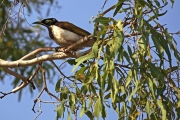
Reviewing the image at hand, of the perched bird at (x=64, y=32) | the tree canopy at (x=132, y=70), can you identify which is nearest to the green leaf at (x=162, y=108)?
the tree canopy at (x=132, y=70)

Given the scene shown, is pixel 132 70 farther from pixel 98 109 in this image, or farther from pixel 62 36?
pixel 62 36

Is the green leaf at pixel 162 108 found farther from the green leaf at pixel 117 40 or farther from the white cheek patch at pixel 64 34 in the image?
the white cheek patch at pixel 64 34

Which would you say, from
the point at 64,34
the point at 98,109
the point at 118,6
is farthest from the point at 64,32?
the point at 98,109

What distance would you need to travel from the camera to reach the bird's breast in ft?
12.7

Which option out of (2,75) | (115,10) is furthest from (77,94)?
(2,75)

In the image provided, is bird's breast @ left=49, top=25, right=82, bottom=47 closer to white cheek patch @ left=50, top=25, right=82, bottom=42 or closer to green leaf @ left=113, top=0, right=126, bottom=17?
white cheek patch @ left=50, top=25, right=82, bottom=42

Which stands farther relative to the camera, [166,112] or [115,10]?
[115,10]

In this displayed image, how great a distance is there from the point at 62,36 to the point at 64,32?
0.06 m

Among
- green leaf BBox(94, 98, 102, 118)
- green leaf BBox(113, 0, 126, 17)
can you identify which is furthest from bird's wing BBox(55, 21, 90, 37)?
green leaf BBox(94, 98, 102, 118)

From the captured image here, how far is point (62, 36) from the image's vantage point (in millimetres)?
3971

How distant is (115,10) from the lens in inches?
107

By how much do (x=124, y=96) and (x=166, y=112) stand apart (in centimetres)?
19

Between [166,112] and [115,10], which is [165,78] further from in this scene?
[115,10]

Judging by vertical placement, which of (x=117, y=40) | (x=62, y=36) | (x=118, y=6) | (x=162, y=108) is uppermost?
(x=62, y=36)
